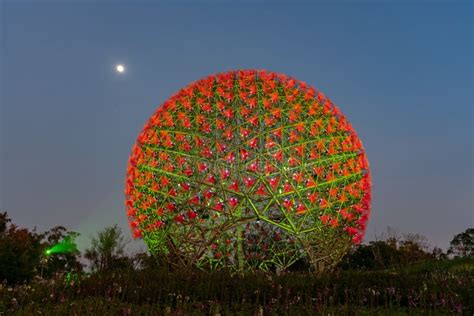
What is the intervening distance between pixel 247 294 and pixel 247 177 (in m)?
6.20

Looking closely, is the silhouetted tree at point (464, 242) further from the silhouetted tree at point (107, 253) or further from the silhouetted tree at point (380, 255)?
the silhouetted tree at point (107, 253)

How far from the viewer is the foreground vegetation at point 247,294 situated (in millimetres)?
9492

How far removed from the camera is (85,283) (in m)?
12.5

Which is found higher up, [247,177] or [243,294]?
[247,177]

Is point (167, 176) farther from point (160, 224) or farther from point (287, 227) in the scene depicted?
point (287, 227)

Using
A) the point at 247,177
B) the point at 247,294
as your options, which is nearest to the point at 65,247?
the point at 247,177

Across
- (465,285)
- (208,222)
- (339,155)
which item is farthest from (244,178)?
(465,285)

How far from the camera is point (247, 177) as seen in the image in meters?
16.8

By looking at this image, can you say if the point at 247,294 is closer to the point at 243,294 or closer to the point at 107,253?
the point at 243,294

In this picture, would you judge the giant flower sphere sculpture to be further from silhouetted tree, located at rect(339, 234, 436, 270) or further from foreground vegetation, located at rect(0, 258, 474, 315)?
silhouetted tree, located at rect(339, 234, 436, 270)

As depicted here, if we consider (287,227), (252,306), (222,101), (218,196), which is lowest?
(252,306)

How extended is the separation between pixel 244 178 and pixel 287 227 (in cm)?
260

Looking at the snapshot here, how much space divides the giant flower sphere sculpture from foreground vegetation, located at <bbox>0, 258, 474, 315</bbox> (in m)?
4.14

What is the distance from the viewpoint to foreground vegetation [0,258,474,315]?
9.49 metres
